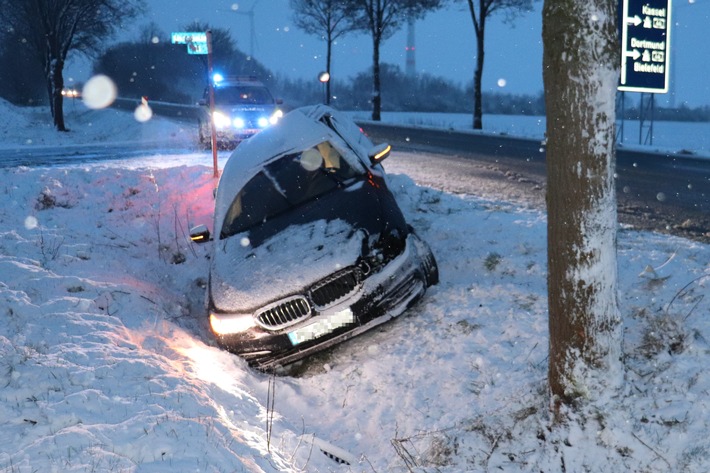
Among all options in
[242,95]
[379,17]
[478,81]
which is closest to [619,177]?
[242,95]

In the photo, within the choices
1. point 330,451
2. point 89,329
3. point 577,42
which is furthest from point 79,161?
point 577,42

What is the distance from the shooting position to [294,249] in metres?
5.76

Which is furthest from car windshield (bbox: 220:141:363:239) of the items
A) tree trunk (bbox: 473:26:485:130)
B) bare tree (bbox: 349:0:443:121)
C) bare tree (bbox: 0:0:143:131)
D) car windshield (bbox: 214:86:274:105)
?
bare tree (bbox: 349:0:443:121)

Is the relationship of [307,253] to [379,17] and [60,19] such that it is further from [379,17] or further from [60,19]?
[379,17]

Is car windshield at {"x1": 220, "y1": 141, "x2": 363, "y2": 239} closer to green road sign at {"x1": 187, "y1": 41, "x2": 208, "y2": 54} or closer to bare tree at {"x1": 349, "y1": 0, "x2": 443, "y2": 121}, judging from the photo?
green road sign at {"x1": 187, "y1": 41, "x2": 208, "y2": 54}

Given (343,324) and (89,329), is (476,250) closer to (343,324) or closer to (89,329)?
(343,324)

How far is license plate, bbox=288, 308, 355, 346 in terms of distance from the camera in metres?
5.36

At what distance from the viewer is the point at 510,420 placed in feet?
14.5

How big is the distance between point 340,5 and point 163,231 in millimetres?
30900

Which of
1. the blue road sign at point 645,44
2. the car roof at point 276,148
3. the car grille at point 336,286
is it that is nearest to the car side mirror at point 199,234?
the car roof at point 276,148

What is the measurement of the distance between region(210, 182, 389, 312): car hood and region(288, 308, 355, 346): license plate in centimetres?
33

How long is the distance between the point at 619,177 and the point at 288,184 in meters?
8.42

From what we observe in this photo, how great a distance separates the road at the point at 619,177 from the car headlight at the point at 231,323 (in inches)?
217

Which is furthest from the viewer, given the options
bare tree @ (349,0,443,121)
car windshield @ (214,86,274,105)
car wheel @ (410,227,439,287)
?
bare tree @ (349,0,443,121)
